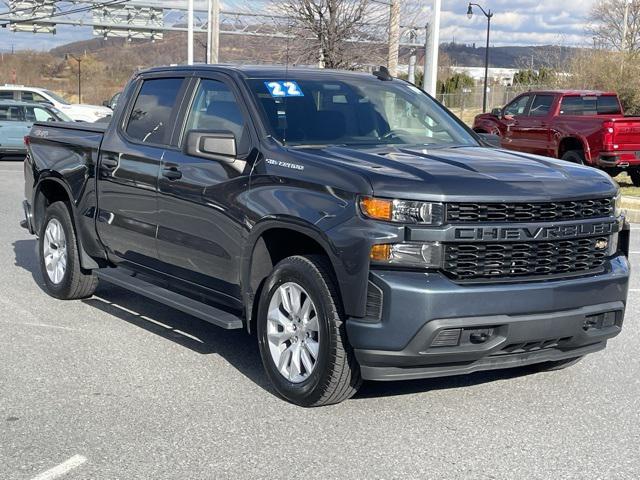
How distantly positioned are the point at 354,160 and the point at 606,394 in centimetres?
210

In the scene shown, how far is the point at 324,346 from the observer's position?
16.6ft

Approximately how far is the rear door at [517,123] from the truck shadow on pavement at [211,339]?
41.9ft

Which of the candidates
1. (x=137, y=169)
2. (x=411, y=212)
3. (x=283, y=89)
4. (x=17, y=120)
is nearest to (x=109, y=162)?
(x=137, y=169)

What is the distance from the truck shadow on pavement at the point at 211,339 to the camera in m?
5.75

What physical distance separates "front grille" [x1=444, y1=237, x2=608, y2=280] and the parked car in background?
70.2ft

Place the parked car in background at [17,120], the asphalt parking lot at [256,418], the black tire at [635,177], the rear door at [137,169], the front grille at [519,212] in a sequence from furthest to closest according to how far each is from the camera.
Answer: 1. the parked car in background at [17,120]
2. the black tire at [635,177]
3. the rear door at [137,169]
4. the front grille at [519,212]
5. the asphalt parking lot at [256,418]

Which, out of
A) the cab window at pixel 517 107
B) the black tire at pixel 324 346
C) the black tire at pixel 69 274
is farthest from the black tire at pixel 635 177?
the black tire at pixel 324 346

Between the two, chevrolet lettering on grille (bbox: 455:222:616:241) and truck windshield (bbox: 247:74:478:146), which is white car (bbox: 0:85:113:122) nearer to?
truck windshield (bbox: 247:74:478:146)

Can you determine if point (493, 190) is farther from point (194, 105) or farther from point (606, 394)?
point (194, 105)

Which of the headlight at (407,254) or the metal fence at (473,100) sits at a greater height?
the metal fence at (473,100)

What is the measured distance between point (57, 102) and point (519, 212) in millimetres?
28946

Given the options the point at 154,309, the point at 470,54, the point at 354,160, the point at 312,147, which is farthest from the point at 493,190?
the point at 470,54

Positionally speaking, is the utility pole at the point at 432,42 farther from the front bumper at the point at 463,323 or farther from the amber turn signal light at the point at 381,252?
the amber turn signal light at the point at 381,252

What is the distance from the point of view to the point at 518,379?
597 centimetres
